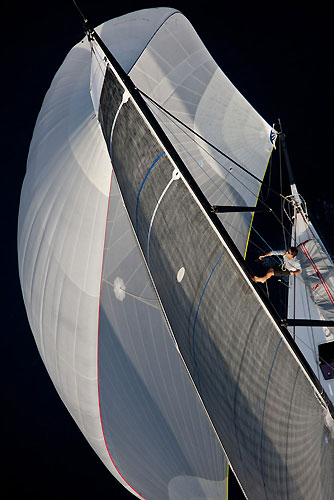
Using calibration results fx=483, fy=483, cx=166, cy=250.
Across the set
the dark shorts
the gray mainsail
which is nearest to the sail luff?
the gray mainsail

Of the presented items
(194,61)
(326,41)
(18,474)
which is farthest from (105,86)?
(18,474)

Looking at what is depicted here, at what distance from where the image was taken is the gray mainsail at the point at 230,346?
4.71 meters

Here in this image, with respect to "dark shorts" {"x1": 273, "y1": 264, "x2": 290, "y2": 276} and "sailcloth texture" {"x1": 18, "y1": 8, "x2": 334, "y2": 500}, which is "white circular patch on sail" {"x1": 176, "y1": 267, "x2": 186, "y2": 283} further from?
"dark shorts" {"x1": 273, "y1": 264, "x2": 290, "y2": 276}

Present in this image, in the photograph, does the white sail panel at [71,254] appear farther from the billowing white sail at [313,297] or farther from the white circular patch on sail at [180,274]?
the billowing white sail at [313,297]

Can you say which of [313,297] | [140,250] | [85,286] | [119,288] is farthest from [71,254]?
[313,297]

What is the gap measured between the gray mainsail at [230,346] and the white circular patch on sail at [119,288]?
191 centimetres

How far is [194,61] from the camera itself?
303 inches

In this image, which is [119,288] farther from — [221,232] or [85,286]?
[221,232]

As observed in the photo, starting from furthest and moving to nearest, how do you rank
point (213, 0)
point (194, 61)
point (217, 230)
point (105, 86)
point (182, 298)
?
1. point (213, 0)
2. point (194, 61)
3. point (105, 86)
4. point (182, 298)
5. point (217, 230)

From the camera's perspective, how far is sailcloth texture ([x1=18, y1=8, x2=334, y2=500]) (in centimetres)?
511

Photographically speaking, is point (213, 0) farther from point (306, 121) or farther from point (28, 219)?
point (28, 219)

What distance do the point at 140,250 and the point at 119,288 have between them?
170cm

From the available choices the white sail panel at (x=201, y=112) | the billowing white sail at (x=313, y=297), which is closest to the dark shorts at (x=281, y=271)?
the billowing white sail at (x=313, y=297)

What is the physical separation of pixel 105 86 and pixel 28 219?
2519 mm
